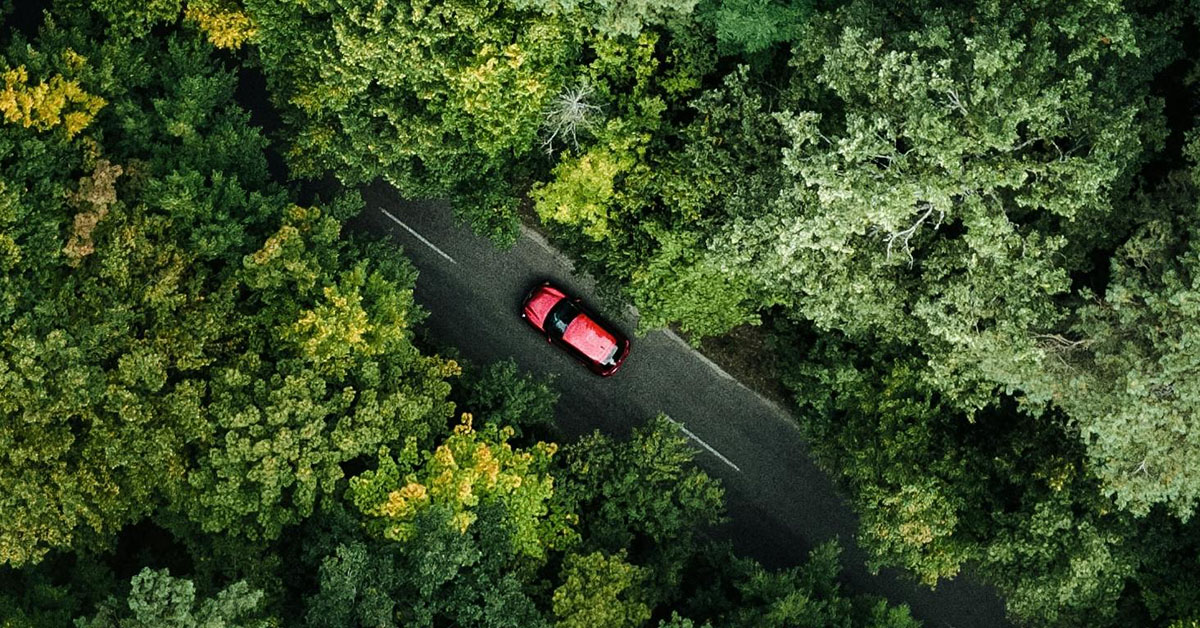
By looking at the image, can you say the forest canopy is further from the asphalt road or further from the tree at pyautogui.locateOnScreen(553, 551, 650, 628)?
the asphalt road

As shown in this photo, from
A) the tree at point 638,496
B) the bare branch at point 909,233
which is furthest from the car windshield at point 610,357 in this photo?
the bare branch at point 909,233

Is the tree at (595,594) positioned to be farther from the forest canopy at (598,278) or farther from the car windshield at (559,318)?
the car windshield at (559,318)

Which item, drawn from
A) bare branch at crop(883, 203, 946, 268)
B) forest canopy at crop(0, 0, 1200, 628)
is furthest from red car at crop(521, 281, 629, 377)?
bare branch at crop(883, 203, 946, 268)

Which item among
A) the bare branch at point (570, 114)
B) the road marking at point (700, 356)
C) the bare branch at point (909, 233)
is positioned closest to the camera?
the bare branch at point (909, 233)

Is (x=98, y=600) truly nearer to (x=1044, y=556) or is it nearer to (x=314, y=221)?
(x=314, y=221)

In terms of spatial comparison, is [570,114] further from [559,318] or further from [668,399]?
[668,399]

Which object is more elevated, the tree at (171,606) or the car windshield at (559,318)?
the car windshield at (559,318)
